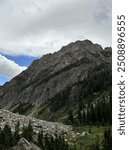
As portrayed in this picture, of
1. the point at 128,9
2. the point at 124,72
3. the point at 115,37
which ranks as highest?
the point at 128,9

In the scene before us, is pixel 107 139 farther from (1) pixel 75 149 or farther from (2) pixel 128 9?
(2) pixel 128 9

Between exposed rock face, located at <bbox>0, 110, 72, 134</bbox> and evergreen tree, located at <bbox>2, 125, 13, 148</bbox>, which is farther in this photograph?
exposed rock face, located at <bbox>0, 110, 72, 134</bbox>

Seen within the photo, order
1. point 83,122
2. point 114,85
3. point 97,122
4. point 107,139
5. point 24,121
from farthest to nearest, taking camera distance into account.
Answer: point 83,122 < point 97,122 < point 24,121 < point 107,139 < point 114,85

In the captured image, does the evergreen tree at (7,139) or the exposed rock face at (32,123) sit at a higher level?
the exposed rock face at (32,123)

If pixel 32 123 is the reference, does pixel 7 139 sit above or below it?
below

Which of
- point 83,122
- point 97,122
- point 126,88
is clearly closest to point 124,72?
point 126,88

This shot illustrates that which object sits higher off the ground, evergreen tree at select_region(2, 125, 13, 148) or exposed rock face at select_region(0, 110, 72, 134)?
exposed rock face at select_region(0, 110, 72, 134)

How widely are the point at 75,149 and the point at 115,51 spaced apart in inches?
3297

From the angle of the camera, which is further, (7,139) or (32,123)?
(32,123)

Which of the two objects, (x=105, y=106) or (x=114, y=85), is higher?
(x=105, y=106)

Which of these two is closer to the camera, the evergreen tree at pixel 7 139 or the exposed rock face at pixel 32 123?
the evergreen tree at pixel 7 139

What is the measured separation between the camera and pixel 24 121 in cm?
14800

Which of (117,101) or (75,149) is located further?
(75,149)

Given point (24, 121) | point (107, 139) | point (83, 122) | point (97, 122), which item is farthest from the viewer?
point (83, 122)
